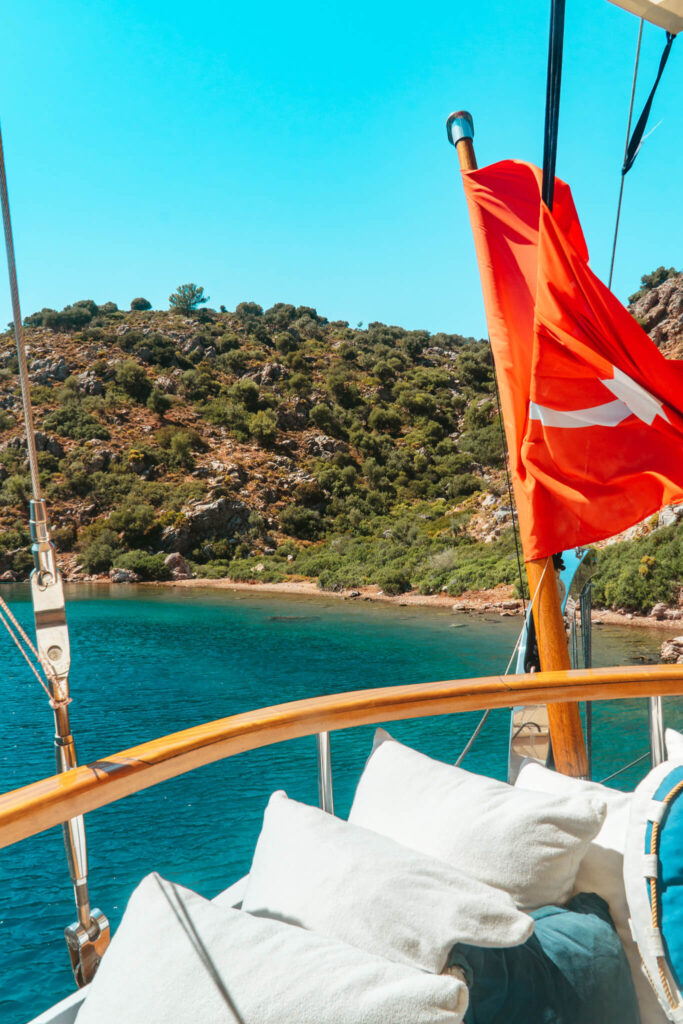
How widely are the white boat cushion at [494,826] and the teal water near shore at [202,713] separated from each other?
0.19 meters

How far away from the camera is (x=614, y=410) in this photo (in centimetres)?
246

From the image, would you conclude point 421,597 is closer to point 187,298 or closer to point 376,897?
point 376,897

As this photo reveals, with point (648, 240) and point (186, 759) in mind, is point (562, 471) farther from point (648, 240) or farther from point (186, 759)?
point (648, 240)

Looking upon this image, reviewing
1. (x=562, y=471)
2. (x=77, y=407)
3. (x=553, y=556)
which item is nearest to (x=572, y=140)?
(x=562, y=471)

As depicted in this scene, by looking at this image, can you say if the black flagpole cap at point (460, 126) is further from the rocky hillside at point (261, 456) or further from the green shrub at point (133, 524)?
the green shrub at point (133, 524)

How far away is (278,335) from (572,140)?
41.9m

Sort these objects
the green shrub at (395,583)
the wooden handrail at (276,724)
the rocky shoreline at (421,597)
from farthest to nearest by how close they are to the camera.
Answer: the green shrub at (395,583), the rocky shoreline at (421,597), the wooden handrail at (276,724)

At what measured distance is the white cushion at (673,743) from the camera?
4.39 ft

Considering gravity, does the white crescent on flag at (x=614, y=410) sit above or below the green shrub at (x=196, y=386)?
below

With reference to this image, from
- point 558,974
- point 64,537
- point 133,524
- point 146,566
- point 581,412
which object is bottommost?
point 146,566

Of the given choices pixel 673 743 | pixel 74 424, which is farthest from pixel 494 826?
pixel 74 424

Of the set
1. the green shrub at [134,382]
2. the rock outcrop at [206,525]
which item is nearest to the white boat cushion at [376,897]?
the rock outcrop at [206,525]

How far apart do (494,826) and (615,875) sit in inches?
8.9

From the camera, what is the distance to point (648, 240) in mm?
4355
